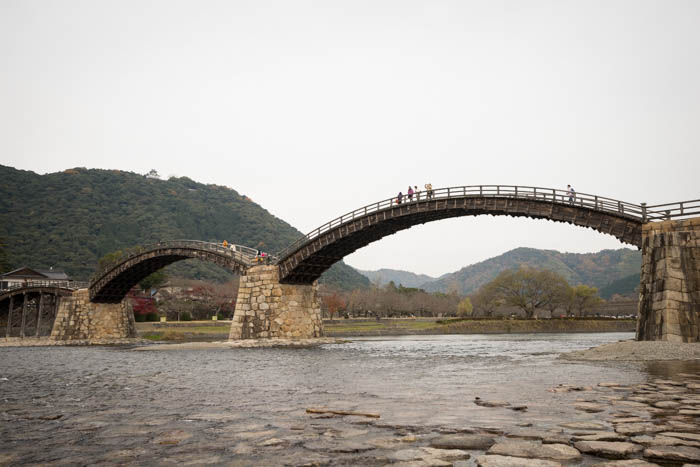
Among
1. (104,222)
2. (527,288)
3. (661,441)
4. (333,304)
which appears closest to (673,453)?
(661,441)

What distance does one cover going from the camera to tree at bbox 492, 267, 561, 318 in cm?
9069

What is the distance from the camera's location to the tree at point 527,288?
3570 inches

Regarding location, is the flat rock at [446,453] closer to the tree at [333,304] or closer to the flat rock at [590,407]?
the flat rock at [590,407]

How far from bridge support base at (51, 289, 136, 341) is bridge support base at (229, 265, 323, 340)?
25.3 m

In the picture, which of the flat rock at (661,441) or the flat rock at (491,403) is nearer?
the flat rock at (661,441)

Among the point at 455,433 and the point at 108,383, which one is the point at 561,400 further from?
the point at 108,383

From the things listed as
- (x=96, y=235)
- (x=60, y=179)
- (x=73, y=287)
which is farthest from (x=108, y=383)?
(x=60, y=179)

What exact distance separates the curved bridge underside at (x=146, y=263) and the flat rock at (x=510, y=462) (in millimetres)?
44062

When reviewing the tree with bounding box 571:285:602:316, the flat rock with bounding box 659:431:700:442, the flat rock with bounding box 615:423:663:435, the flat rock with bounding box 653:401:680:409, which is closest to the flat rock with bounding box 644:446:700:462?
the flat rock with bounding box 659:431:700:442

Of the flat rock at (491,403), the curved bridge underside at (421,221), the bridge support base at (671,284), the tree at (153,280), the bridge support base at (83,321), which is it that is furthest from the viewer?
the tree at (153,280)

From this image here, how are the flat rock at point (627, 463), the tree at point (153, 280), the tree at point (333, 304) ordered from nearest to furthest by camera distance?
the flat rock at point (627, 463), the tree at point (333, 304), the tree at point (153, 280)

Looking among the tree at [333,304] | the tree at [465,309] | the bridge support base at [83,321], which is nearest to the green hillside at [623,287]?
the tree at [465,309]

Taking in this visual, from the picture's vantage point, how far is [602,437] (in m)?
6.61

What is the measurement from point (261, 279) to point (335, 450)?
39.6 meters
